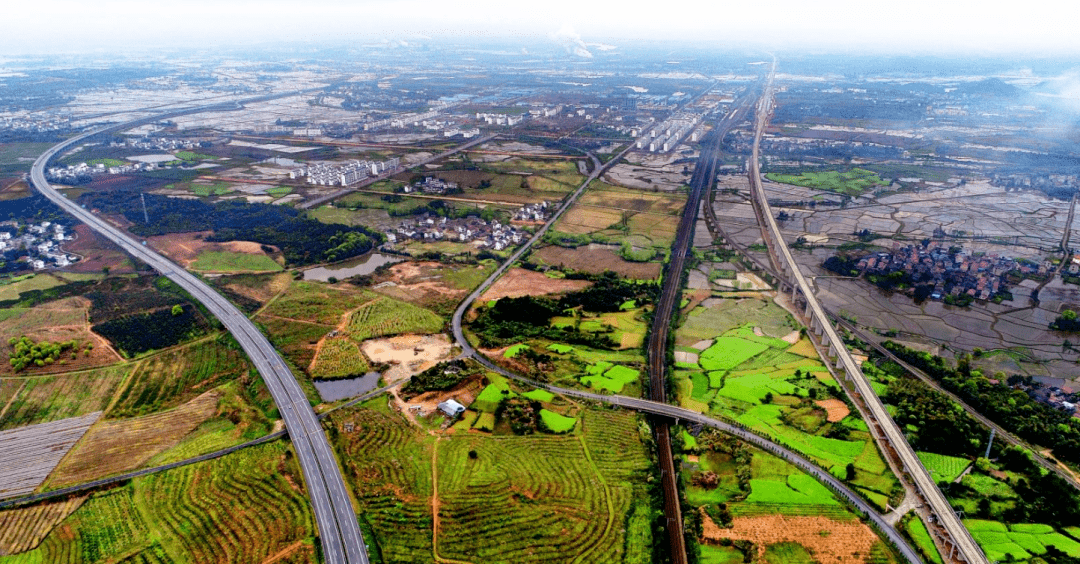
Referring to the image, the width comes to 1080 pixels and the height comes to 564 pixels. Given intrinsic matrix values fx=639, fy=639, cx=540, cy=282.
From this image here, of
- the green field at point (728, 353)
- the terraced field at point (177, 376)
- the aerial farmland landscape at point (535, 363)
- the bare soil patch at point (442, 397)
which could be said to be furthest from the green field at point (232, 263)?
the green field at point (728, 353)

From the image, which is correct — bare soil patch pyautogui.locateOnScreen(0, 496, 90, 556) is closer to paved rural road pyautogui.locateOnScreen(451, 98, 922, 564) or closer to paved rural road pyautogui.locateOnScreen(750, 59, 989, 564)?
paved rural road pyautogui.locateOnScreen(451, 98, 922, 564)

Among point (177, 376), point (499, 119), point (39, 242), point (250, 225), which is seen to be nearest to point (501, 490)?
point (177, 376)

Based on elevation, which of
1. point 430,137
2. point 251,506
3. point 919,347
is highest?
point 430,137

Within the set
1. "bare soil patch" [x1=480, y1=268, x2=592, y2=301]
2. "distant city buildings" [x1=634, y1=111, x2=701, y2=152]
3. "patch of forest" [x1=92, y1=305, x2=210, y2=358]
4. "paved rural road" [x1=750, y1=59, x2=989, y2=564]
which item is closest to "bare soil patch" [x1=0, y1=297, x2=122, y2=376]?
"patch of forest" [x1=92, y1=305, x2=210, y2=358]

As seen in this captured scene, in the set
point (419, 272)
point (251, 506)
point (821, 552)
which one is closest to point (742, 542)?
point (821, 552)

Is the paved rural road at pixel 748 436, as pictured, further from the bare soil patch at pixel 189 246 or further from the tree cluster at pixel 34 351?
the bare soil patch at pixel 189 246

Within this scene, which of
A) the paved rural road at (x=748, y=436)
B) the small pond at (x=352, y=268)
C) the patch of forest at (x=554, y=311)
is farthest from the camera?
the small pond at (x=352, y=268)

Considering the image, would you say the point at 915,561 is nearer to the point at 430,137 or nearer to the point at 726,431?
the point at 726,431
